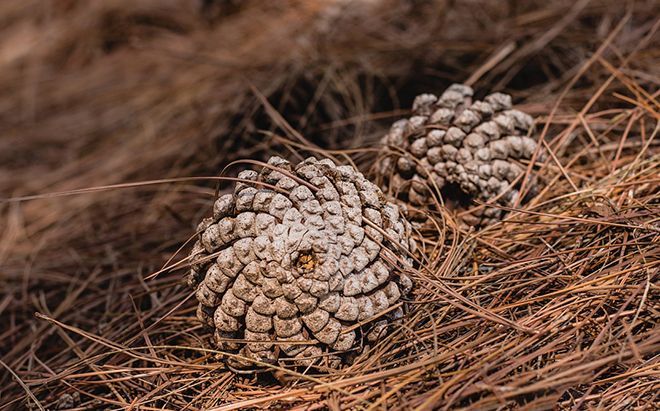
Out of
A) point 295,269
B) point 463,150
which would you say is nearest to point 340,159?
point 463,150

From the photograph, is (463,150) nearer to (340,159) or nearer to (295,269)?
(340,159)

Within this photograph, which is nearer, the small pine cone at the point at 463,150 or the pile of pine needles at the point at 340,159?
the pile of pine needles at the point at 340,159

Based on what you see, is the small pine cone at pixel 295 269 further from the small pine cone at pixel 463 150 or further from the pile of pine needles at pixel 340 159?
the small pine cone at pixel 463 150

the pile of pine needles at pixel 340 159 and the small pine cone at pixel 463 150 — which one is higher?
the small pine cone at pixel 463 150

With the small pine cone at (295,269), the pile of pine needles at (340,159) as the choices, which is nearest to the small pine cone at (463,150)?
the pile of pine needles at (340,159)

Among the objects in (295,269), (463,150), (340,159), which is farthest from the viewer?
(340,159)

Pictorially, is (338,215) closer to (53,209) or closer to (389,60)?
(389,60)
